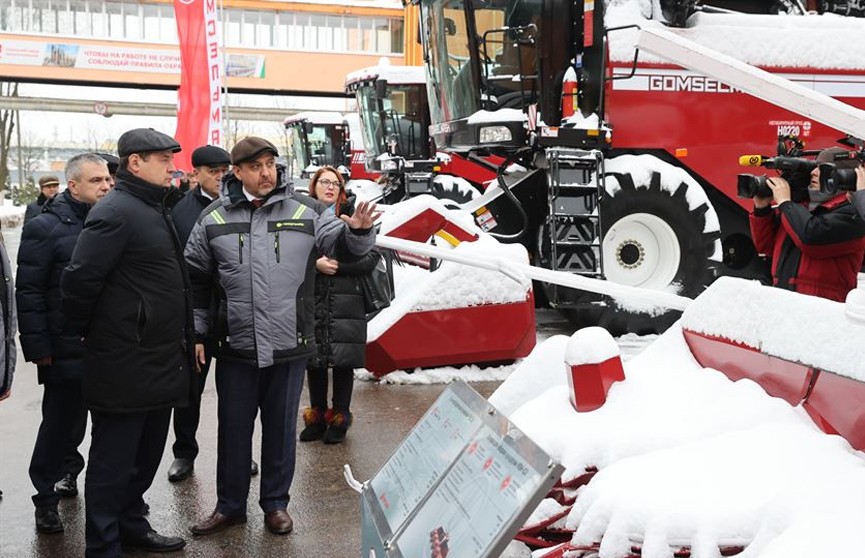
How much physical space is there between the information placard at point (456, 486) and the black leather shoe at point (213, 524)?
1.89 m

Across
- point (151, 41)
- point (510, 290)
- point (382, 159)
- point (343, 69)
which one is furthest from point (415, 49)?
point (510, 290)

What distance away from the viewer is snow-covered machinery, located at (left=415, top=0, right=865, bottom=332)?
8367 millimetres

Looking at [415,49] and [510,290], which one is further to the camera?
[415,49]

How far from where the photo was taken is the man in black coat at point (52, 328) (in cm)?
408

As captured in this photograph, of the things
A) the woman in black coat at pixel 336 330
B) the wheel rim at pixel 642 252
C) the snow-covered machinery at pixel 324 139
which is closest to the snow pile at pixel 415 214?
the woman in black coat at pixel 336 330

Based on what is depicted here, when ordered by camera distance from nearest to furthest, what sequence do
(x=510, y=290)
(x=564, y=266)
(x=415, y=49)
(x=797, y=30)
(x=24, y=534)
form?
(x=24, y=534) → (x=510, y=290) → (x=564, y=266) → (x=797, y=30) → (x=415, y=49)

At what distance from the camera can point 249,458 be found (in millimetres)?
4066

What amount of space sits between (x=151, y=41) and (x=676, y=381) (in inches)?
1497

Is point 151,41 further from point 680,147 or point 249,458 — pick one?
point 249,458

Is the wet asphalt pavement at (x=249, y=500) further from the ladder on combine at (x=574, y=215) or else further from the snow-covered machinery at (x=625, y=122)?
the snow-covered machinery at (x=625, y=122)

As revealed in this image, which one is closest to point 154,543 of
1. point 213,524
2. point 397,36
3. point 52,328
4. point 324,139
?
point 213,524

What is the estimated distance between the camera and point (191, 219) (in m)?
4.84

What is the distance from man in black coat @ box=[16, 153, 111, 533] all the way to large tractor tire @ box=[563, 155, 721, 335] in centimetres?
514

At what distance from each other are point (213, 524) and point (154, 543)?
0.27 m
